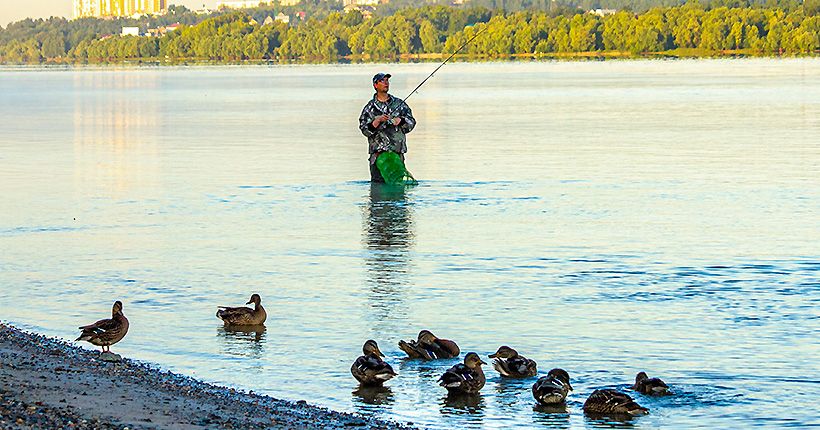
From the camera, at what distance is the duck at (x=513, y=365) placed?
11000 mm

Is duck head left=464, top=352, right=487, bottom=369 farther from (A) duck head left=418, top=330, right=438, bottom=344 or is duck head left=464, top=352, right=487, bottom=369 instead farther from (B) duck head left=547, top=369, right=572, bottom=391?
(A) duck head left=418, top=330, right=438, bottom=344

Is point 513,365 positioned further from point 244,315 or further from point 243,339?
point 244,315

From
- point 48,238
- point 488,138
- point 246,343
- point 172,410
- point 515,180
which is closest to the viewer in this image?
point 172,410

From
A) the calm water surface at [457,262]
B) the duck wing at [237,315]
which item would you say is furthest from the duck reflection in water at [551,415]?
the duck wing at [237,315]

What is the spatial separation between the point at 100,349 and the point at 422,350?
2.63 metres

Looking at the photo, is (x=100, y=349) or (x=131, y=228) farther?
(x=131, y=228)

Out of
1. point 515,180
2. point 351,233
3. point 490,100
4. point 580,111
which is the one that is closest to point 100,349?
point 351,233

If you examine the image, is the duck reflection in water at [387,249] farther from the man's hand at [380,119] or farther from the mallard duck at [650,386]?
the mallard duck at [650,386]

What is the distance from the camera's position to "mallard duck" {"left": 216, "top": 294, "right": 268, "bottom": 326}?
13039mm

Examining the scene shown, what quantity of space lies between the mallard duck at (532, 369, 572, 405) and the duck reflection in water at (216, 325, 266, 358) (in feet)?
9.02

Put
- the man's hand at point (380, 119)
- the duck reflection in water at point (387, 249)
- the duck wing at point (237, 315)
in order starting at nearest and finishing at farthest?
the duck wing at point (237, 315)
the duck reflection in water at point (387, 249)
the man's hand at point (380, 119)

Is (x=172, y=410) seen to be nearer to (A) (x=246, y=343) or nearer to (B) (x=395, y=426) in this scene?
(B) (x=395, y=426)

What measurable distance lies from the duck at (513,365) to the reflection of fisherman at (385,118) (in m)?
11.0

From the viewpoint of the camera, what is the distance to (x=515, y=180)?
2578 centimetres
